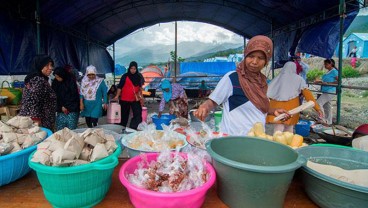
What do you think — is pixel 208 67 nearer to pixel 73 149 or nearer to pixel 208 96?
pixel 208 96

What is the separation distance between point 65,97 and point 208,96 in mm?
2536

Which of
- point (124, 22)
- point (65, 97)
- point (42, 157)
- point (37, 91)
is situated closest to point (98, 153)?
point (42, 157)

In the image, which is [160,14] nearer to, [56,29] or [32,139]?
[56,29]

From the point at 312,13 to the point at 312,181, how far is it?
6879 mm

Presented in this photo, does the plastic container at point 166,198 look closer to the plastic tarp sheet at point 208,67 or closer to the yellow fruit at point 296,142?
the yellow fruit at point 296,142

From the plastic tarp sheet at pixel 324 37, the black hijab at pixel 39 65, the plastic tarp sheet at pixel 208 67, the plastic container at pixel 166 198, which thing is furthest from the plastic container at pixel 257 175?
the plastic tarp sheet at pixel 208 67

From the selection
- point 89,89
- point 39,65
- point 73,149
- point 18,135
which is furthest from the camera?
point 89,89

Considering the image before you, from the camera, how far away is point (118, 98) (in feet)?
17.0

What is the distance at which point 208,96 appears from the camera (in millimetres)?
3078

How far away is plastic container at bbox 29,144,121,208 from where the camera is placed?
2.87 feet

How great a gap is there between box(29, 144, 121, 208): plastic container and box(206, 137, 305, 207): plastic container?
0.48 meters

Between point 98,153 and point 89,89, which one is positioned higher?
point 89,89

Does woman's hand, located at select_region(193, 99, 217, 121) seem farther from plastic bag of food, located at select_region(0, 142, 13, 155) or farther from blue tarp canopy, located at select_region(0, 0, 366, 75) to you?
blue tarp canopy, located at select_region(0, 0, 366, 75)

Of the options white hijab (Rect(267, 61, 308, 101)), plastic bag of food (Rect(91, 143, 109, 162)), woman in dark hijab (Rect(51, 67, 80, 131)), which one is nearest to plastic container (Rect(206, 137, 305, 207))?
plastic bag of food (Rect(91, 143, 109, 162))
